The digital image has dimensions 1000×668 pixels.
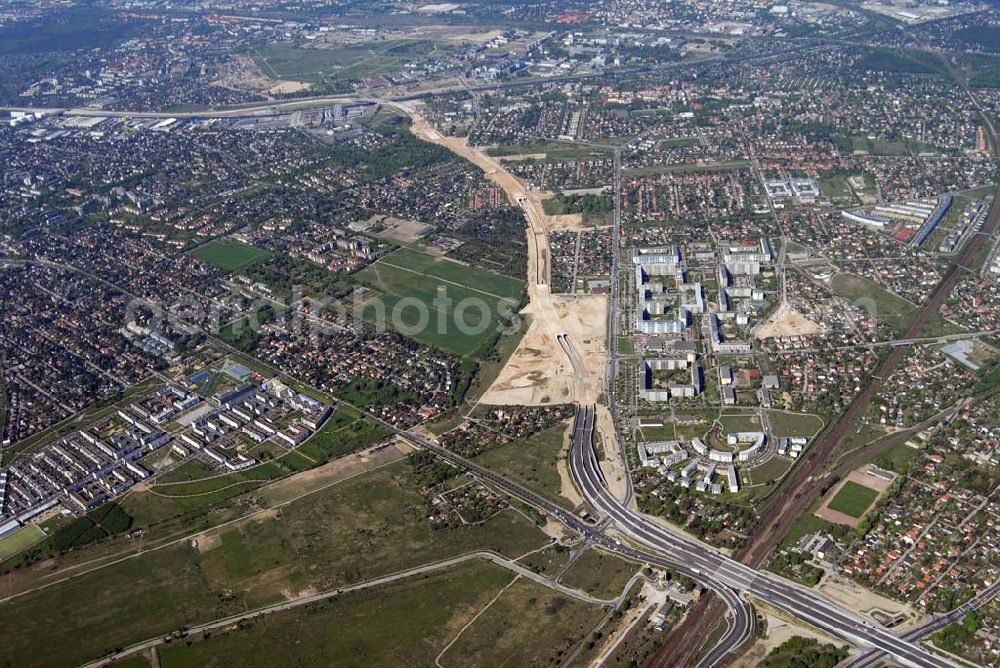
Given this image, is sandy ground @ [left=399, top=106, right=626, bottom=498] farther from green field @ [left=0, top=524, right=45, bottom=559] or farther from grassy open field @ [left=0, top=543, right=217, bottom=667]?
green field @ [left=0, top=524, right=45, bottom=559]

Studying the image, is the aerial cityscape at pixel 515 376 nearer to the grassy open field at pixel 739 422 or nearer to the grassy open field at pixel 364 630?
the grassy open field at pixel 364 630

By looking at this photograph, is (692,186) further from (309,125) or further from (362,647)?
(362,647)

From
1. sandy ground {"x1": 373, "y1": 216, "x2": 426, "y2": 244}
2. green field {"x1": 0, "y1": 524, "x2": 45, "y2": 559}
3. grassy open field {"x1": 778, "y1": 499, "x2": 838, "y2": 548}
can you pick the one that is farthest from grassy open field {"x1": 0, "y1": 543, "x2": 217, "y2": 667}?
sandy ground {"x1": 373, "y1": 216, "x2": 426, "y2": 244}

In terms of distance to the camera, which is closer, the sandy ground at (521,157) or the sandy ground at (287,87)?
the sandy ground at (521,157)

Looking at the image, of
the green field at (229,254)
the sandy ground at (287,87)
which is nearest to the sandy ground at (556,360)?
the green field at (229,254)

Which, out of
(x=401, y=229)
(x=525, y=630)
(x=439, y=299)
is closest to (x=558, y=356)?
(x=439, y=299)

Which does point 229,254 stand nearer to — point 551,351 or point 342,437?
point 342,437

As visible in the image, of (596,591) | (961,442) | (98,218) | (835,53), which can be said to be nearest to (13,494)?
(596,591)
